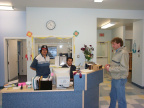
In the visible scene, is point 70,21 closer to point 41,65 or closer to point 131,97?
point 41,65

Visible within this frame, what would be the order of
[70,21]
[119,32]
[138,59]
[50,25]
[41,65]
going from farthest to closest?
[119,32], [138,59], [70,21], [50,25], [41,65]

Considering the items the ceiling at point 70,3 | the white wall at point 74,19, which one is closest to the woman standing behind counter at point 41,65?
the white wall at point 74,19

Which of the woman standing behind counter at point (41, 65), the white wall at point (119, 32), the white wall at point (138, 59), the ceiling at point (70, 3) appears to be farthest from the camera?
the white wall at point (119, 32)

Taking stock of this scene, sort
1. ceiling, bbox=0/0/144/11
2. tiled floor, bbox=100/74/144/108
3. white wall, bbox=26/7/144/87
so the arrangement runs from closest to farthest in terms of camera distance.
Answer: tiled floor, bbox=100/74/144/108, ceiling, bbox=0/0/144/11, white wall, bbox=26/7/144/87

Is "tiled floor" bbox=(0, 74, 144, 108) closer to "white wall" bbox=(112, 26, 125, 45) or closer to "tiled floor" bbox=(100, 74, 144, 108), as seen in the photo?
"tiled floor" bbox=(100, 74, 144, 108)

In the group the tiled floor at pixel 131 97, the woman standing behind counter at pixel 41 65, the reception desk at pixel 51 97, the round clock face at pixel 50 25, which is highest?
the round clock face at pixel 50 25

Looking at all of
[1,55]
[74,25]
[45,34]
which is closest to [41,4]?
[45,34]

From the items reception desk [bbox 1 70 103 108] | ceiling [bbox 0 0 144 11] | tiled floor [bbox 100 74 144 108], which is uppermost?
ceiling [bbox 0 0 144 11]

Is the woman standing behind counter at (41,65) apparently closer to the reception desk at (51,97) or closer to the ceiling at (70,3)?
the reception desk at (51,97)

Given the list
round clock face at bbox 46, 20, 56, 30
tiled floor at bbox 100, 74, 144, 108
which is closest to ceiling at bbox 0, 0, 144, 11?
round clock face at bbox 46, 20, 56, 30

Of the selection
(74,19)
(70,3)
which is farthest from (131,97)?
(70,3)

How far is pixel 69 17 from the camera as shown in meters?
4.97

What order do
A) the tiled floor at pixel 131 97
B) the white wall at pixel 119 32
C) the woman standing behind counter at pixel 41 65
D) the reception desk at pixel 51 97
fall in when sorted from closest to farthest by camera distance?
the reception desk at pixel 51 97 < the woman standing behind counter at pixel 41 65 < the tiled floor at pixel 131 97 < the white wall at pixel 119 32

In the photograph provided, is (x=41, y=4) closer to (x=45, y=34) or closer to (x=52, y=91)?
(x=45, y=34)
